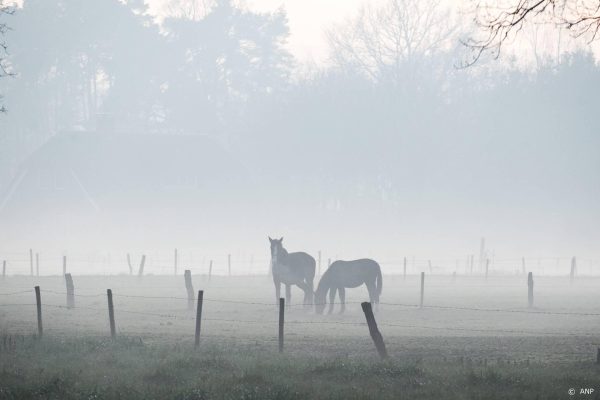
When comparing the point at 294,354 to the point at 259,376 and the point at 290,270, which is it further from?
the point at 290,270

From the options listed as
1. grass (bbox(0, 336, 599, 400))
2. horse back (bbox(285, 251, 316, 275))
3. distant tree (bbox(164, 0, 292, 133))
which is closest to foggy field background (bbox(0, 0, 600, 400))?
distant tree (bbox(164, 0, 292, 133))

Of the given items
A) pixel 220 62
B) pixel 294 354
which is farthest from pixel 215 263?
pixel 294 354

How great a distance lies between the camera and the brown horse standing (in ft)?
120

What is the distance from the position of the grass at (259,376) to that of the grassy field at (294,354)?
26 millimetres

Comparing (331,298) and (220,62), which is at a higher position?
(220,62)

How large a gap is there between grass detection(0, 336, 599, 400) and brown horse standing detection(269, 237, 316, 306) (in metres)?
16.1

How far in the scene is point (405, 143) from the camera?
293 feet

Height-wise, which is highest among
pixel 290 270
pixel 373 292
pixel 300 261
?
pixel 300 261

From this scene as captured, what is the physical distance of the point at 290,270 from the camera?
3725cm

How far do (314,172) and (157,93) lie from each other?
24.3 m

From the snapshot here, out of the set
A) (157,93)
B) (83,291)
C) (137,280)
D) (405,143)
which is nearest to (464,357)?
(83,291)

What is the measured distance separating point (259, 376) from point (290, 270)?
2030 cm

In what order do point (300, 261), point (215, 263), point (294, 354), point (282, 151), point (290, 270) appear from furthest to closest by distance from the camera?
point (282, 151) < point (215, 263) < point (300, 261) < point (290, 270) < point (294, 354)

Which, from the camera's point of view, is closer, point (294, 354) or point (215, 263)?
point (294, 354)
